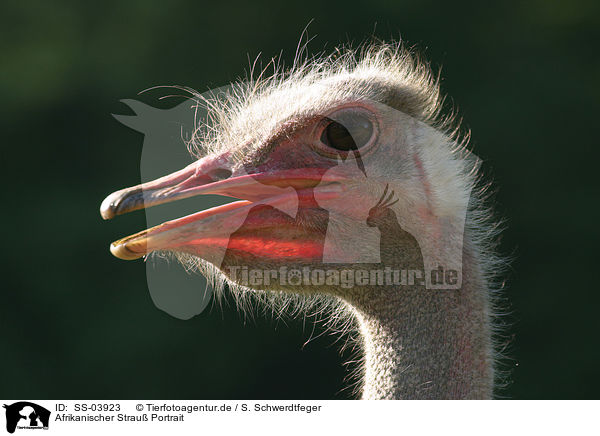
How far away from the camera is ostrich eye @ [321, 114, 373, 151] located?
1.69 metres

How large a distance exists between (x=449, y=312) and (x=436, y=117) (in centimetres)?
51

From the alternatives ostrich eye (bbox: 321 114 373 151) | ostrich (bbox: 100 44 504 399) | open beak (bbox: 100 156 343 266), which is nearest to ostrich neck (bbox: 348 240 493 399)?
ostrich (bbox: 100 44 504 399)

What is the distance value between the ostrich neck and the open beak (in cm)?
23

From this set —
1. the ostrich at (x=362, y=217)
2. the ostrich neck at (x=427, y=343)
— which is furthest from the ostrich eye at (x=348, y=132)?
the ostrich neck at (x=427, y=343)

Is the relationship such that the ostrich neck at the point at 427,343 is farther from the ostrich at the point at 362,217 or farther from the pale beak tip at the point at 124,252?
the pale beak tip at the point at 124,252

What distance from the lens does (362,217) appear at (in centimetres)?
171

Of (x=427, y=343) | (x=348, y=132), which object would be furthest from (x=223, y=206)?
(x=427, y=343)

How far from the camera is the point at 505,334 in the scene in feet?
6.32

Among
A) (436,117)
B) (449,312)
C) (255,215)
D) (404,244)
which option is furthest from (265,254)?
(436,117)

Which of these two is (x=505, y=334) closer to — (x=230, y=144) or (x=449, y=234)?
(x=449, y=234)

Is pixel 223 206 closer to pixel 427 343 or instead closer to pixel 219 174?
pixel 219 174
